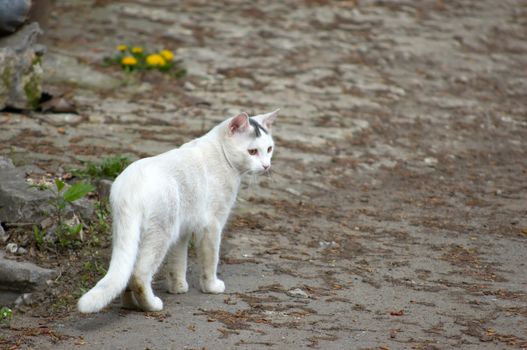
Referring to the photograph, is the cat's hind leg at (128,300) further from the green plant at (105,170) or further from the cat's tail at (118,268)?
the green plant at (105,170)

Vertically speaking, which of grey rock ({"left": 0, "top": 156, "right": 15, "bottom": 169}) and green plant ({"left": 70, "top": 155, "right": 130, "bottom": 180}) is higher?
grey rock ({"left": 0, "top": 156, "right": 15, "bottom": 169})

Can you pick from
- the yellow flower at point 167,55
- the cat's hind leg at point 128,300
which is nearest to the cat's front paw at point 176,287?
the cat's hind leg at point 128,300

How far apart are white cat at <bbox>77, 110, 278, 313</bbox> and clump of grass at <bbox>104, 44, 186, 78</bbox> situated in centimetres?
410

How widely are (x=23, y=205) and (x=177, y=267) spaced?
106cm

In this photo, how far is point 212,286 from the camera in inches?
197

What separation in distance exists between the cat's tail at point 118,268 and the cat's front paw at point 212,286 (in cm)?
A: 75

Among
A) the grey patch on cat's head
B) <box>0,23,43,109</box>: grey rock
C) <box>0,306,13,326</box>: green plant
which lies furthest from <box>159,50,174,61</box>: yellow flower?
<box>0,306,13,326</box>: green plant

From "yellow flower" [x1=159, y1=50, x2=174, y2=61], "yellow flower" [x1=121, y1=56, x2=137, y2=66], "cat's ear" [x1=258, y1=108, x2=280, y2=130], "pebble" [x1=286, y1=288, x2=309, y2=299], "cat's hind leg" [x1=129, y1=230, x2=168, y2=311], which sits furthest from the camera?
"yellow flower" [x1=159, y1=50, x2=174, y2=61]

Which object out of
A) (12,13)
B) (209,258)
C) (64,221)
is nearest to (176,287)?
(209,258)

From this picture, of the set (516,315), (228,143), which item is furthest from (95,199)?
Answer: (516,315)

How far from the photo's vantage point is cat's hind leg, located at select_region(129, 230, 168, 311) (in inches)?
175

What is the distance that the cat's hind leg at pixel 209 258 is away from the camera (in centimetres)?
500

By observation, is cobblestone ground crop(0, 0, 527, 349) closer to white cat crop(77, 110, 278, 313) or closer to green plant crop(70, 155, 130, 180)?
white cat crop(77, 110, 278, 313)

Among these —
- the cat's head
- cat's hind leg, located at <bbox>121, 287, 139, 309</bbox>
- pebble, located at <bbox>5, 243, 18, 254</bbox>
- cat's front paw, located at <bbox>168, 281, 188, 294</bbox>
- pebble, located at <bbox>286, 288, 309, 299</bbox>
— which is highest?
the cat's head
